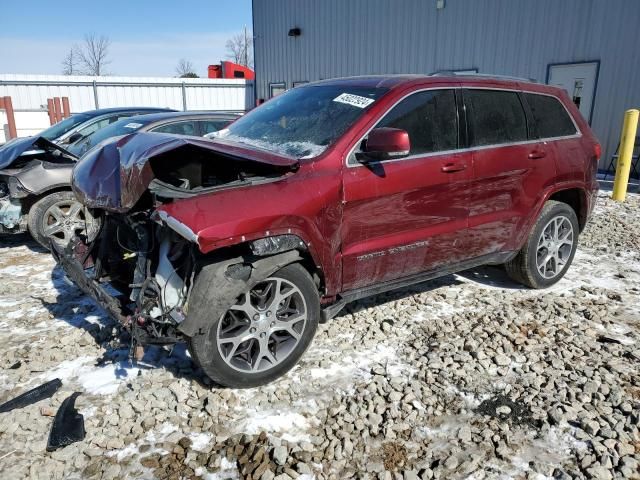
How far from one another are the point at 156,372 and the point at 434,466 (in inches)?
74.7

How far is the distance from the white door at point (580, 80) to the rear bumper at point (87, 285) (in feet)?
36.9

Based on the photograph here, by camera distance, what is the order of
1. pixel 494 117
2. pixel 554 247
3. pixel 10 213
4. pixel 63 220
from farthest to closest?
1. pixel 63 220
2. pixel 10 213
3. pixel 554 247
4. pixel 494 117

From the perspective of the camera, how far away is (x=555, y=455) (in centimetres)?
258

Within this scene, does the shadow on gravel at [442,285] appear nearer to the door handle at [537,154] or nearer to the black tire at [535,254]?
the black tire at [535,254]

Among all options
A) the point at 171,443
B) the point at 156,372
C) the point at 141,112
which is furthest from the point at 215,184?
the point at 141,112

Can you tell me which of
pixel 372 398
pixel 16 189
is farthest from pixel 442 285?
pixel 16 189

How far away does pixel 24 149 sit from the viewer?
5469 millimetres

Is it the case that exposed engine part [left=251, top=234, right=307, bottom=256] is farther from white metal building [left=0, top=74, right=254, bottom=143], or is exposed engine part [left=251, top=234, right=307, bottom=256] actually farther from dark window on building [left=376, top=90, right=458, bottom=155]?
white metal building [left=0, top=74, right=254, bottom=143]

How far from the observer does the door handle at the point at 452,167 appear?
12.1ft

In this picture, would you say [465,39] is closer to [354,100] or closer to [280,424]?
[354,100]

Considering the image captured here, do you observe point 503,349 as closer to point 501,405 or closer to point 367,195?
point 501,405

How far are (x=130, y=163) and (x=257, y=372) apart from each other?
1.50 meters

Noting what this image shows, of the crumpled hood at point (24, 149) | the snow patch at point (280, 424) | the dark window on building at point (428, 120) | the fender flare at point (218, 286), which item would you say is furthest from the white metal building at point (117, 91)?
the snow patch at point (280, 424)

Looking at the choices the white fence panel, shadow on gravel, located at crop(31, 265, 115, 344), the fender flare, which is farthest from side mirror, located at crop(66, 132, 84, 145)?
the white fence panel
